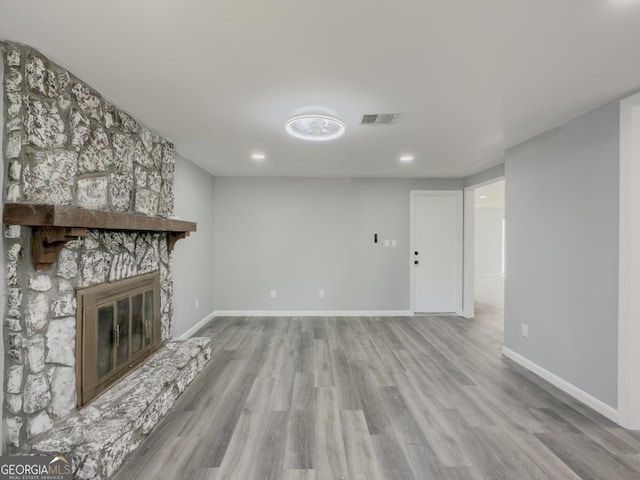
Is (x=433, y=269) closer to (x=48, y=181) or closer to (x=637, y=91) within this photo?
(x=637, y=91)

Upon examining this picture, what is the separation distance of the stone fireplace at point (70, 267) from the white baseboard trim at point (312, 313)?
223 centimetres

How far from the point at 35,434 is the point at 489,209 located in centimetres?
1150

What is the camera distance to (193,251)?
3.99 metres

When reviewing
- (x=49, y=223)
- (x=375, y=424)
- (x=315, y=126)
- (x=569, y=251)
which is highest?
(x=315, y=126)

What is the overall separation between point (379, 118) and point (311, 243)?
2756 millimetres

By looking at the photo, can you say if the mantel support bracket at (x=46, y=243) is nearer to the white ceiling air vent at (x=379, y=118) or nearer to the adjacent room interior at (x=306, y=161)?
the adjacent room interior at (x=306, y=161)

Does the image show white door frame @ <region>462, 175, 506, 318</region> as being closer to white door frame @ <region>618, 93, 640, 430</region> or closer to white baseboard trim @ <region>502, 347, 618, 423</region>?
white baseboard trim @ <region>502, 347, 618, 423</region>

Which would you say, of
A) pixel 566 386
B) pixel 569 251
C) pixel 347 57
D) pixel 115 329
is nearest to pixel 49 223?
pixel 115 329

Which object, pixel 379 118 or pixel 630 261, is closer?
pixel 630 261

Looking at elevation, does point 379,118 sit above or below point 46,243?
above

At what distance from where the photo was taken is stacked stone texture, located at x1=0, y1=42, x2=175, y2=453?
151cm

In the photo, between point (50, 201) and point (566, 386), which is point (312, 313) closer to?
point (566, 386)

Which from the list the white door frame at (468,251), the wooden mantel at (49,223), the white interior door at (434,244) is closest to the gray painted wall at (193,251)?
the wooden mantel at (49,223)

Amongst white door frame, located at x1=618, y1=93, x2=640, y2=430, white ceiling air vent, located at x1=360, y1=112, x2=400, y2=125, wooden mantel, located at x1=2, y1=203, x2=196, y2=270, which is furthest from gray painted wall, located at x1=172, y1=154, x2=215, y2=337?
white door frame, located at x1=618, y1=93, x2=640, y2=430
